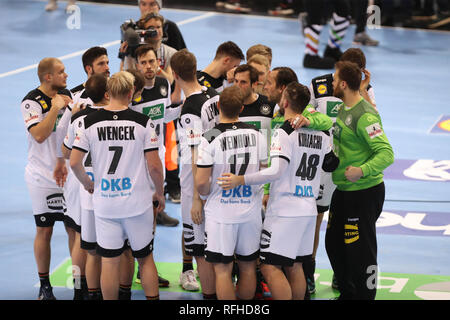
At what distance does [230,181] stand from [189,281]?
165cm

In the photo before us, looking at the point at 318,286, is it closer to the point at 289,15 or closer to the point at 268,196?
the point at 268,196

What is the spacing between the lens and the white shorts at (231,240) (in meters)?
5.85

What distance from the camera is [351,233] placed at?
6.20m

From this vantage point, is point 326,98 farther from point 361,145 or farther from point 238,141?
point 238,141

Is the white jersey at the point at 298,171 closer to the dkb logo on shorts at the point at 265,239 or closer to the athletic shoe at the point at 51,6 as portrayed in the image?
the dkb logo on shorts at the point at 265,239

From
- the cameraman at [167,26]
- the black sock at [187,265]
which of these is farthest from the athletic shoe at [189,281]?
the cameraman at [167,26]

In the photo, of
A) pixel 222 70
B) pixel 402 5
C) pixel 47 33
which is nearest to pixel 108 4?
pixel 47 33

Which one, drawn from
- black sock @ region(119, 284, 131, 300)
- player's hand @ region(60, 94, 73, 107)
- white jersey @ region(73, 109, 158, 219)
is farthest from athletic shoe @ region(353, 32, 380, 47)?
white jersey @ region(73, 109, 158, 219)

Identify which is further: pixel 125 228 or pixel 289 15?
pixel 289 15

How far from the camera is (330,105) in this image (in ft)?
22.4

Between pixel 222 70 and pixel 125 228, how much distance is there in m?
2.12

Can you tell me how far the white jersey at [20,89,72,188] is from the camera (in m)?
6.41

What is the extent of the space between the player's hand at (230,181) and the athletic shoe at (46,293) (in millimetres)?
2054

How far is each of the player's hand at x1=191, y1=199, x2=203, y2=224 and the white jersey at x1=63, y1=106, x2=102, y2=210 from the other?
0.85 meters
